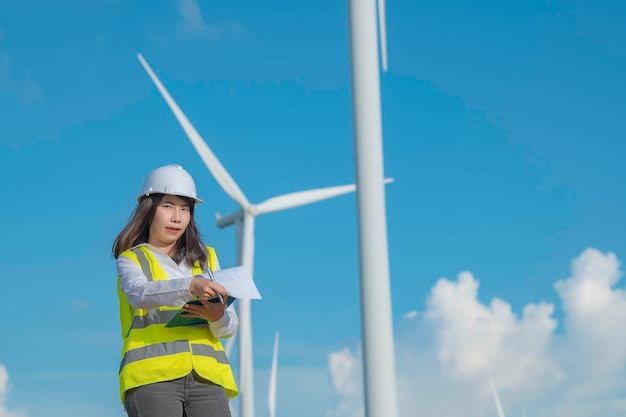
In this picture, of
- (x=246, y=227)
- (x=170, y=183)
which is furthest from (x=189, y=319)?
(x=246, y=227)

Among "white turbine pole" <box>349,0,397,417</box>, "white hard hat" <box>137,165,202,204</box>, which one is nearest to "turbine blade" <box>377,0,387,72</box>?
"white turbine pole" <box>349,0,397,417</box>

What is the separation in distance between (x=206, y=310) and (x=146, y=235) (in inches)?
34.3

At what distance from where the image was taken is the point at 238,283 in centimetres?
556

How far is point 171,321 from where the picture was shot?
5676 mm

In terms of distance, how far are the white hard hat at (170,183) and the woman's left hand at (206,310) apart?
77cm

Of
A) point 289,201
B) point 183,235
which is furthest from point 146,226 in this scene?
point 289,201

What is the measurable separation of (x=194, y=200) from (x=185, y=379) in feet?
3.67

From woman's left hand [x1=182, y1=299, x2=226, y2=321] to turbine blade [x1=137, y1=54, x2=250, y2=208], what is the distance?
72.0 feet

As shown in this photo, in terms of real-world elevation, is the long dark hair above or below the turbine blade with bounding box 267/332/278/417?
below

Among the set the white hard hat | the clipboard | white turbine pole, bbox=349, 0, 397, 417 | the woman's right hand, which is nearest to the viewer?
the woman's right hand

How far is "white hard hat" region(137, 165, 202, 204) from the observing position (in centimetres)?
602

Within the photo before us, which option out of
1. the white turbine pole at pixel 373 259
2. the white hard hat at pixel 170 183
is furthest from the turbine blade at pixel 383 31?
the white hard hat at pixel 170 183

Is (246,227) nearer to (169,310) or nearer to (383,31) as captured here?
(383,31)

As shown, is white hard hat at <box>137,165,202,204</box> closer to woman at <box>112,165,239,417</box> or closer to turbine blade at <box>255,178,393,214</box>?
woman at <box>112,165,239,417</box>
